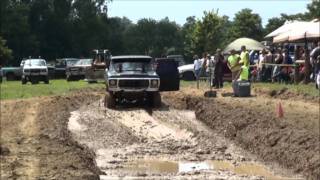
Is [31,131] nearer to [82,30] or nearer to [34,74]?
[34,74]

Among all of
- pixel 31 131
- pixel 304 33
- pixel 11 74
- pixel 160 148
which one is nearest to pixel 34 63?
pixel 11 74

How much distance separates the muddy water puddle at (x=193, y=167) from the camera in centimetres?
1370

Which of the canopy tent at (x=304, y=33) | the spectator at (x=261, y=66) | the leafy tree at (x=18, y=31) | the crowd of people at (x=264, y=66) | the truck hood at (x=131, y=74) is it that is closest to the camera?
the truck hood at (x=131, y=74)

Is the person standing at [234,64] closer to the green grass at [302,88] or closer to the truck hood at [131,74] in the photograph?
the green grass at [302,88]

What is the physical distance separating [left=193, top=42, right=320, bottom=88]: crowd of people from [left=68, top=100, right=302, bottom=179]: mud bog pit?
432 cm

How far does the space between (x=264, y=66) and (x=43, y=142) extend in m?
16.9

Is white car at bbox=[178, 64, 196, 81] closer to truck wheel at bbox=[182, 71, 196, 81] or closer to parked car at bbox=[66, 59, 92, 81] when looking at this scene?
truck wheel at bbox=[182, 71, 196, 81]

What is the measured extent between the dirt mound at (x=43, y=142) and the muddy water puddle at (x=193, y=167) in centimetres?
99

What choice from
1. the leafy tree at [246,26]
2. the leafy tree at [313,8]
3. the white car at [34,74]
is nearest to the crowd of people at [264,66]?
the white car at [34,74]

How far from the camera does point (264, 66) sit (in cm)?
3123

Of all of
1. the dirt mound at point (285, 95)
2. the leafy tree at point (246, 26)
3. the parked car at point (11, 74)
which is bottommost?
the parked car at point (11, 74)

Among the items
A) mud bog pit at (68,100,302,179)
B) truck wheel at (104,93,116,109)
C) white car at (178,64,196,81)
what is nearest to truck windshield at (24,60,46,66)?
white car at (178,64,196,81)

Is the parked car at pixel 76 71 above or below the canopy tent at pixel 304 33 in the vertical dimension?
below

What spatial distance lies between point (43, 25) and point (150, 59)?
6930cm
